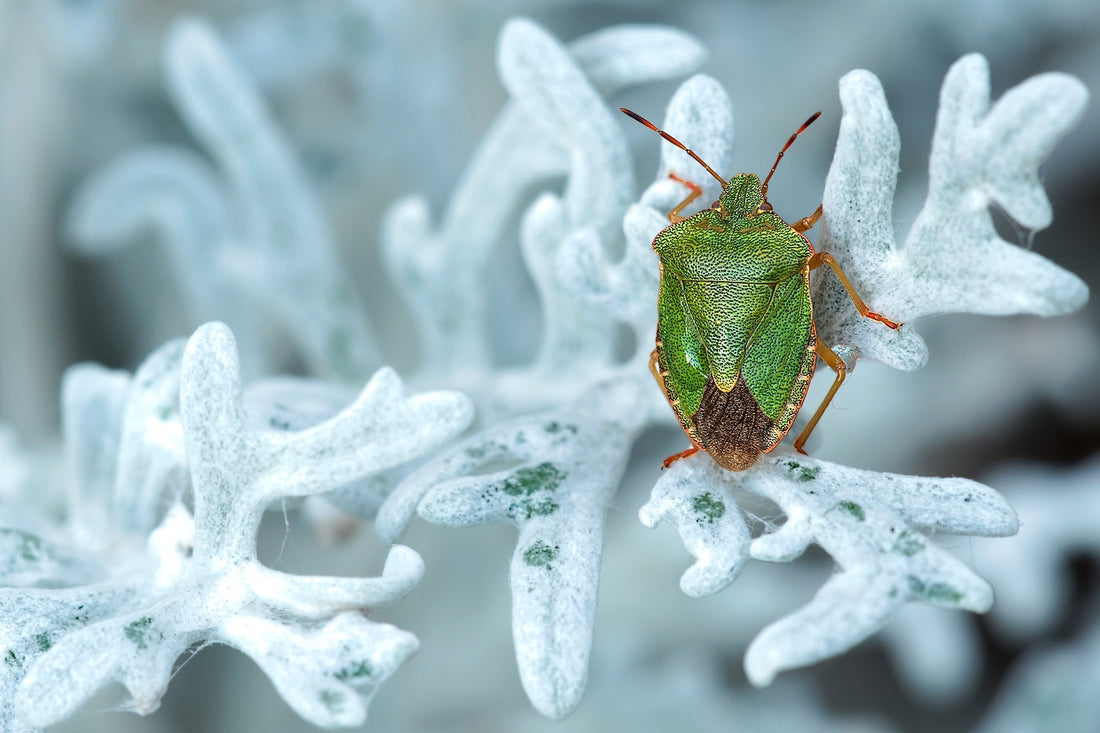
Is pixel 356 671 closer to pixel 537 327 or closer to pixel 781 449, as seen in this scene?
pixel 781 449

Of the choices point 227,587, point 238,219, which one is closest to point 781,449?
point 227,587

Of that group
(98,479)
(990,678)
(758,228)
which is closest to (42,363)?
(98,479)

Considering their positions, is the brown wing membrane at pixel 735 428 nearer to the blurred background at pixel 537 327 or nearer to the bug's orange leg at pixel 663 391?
the bug's orange leg at pixel 663 391

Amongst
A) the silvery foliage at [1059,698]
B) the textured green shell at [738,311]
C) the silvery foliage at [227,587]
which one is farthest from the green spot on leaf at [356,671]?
the silvery foliage at [1059,698]

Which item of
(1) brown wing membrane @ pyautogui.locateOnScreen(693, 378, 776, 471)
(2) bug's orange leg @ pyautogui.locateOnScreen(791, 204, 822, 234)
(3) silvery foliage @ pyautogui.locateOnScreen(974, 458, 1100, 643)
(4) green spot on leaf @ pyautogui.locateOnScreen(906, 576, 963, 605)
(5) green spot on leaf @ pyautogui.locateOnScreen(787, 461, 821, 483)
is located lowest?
(3) silvery foliage @ pyautogui.locateOnScreen(974, 458, 1100, 643)

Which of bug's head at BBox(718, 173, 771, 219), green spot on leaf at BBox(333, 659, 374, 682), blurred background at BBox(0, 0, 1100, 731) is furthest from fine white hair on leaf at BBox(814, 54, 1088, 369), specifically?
blurred background at BBox(0, 0, 1100, 731)

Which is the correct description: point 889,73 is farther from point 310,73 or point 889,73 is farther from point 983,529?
point 983,529

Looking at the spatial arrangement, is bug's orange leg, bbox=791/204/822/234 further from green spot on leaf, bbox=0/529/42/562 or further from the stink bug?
green spot on leaf, bbox=0/529/42/562
